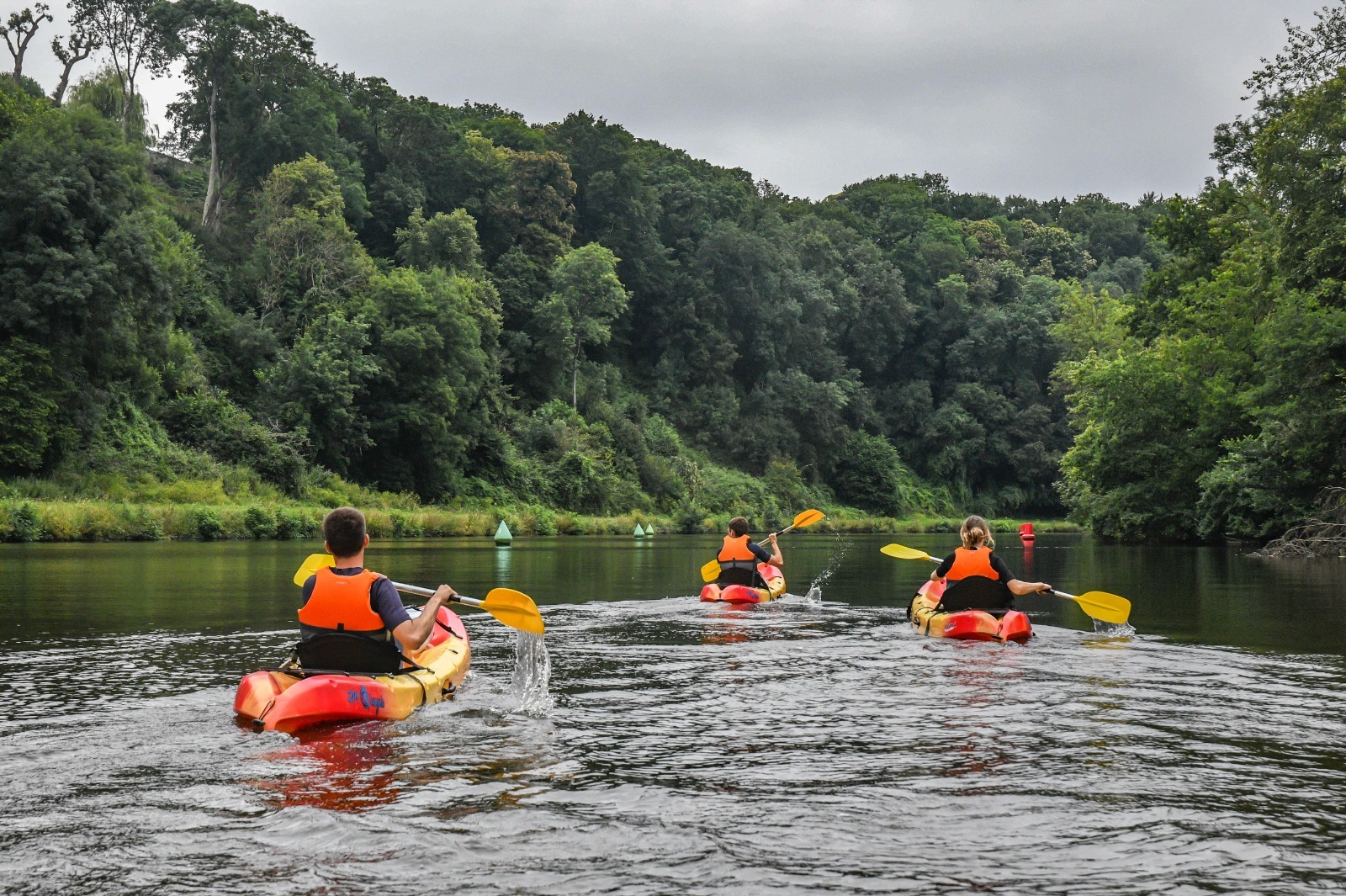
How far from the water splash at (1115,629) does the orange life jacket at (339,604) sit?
780 centimetres

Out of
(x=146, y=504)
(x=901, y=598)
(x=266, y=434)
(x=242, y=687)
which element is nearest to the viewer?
(x=242, y=687)

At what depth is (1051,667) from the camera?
9562 millimetres

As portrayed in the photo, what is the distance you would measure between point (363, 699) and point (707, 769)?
6.82 feet

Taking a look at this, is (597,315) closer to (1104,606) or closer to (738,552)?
(738,552)

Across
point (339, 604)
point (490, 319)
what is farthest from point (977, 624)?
point (490, 319)

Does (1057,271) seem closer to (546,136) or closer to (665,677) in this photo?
(546,136)

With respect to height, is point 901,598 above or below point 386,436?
below

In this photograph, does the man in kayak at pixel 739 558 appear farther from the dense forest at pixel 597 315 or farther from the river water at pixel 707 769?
the dense forest at pixel 597 315

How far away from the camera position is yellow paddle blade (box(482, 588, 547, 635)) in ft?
25.1

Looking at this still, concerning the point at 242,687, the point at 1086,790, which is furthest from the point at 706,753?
the point at 242,687

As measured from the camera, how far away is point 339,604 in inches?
272

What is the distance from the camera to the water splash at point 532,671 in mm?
7762

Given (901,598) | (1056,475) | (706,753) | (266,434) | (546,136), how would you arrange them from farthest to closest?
(1056,475), (546,136), (266,434), (901,598), (706,753)

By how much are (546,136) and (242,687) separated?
63987 millimetres
